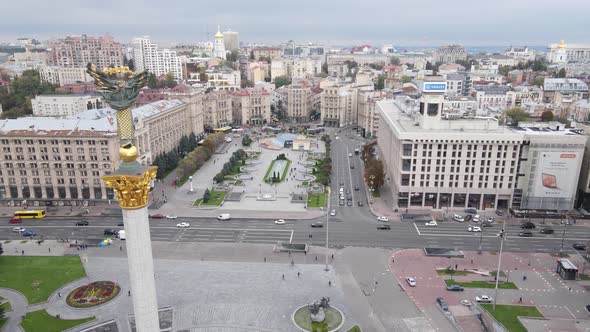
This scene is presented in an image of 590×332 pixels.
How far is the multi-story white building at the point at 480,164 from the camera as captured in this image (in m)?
94.0

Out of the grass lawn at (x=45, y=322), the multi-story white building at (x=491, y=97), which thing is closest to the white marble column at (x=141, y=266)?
the grass lawn at (x=45, y=322)

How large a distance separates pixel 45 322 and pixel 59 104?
128477mm

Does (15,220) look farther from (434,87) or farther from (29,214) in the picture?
(434,87)

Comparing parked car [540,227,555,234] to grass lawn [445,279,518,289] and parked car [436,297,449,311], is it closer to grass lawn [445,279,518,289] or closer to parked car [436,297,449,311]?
grass lawn [445,279,518,289]

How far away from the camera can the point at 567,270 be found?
69125mm

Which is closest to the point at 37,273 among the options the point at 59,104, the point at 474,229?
the point at 474,229

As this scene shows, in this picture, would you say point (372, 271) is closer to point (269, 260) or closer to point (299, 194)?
point (269, 260)

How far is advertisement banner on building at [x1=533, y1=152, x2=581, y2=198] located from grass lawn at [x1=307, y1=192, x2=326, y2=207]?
45.7m

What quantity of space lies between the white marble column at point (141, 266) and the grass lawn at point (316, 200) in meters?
68.4

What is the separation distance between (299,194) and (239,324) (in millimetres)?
54299

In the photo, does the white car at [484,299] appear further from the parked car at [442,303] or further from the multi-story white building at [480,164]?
the multi-story white building at [480,164]

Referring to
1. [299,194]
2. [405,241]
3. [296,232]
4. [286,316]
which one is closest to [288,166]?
[299,194]

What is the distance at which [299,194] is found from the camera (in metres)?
109

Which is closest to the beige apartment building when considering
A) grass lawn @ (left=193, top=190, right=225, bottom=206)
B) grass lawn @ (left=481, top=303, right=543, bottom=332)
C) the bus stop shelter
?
grass lawn @ (left=193, top=190, right=225, bottom=206)
